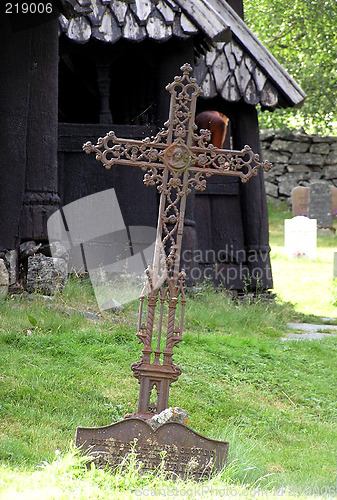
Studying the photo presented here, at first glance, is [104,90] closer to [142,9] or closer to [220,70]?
[142,9]

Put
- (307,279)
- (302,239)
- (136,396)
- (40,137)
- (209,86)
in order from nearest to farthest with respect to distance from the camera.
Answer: (136,396)
(40,137)
(209,86)
(307,279)
(302,239)

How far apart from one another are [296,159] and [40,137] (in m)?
16.1

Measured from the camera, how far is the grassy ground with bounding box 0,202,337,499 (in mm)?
3410

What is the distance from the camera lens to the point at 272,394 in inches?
206

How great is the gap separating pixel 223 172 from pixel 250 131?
5.16 m

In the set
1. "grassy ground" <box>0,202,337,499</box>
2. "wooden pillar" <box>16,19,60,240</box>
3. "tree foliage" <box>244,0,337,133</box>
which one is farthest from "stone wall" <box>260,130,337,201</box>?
"wooden pillar" <box>16,19,60,240</box>

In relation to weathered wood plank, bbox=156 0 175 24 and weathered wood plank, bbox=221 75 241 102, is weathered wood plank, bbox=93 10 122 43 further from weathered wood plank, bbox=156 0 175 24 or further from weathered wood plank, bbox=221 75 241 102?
weathered wood plank, bbox=221 75 241 102

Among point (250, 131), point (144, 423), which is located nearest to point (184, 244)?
point (250, 131)

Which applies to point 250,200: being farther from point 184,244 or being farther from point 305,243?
Answer: point 305,243

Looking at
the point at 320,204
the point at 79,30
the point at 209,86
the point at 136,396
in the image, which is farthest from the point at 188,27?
the point at 320,204

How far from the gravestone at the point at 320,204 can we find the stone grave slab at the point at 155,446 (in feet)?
51.0

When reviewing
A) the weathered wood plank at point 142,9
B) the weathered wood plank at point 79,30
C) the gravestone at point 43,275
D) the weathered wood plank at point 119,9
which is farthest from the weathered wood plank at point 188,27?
the gravestone at point 43,275

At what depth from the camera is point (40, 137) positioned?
6.68 metres

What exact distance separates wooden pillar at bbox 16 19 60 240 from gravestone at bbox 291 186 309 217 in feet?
44.2
